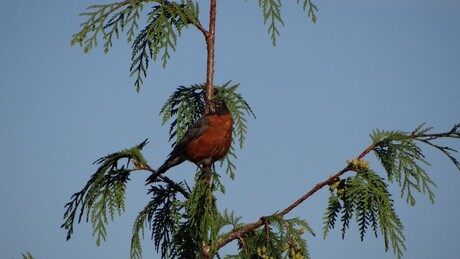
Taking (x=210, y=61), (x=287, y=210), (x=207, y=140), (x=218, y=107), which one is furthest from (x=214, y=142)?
(x=287, y=210)

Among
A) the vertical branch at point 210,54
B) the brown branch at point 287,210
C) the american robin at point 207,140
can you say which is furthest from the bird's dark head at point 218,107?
the brown branch at point 287,210

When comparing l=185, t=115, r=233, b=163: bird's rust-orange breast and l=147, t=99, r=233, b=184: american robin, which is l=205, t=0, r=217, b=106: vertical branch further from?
l=185, t=115, r=233, b=163: bird's rust-orange breast

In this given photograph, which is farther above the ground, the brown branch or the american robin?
the american robin

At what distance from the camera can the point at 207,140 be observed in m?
5.92

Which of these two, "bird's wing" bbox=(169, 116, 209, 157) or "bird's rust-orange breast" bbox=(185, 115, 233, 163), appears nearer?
"bird's wing" bbox=(169, 116, 209, 157)

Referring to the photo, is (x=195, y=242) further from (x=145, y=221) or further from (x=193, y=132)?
(x=193, y=132)

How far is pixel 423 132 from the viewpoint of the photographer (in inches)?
198

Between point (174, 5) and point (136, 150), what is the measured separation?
135cm

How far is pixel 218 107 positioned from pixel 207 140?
0.48m

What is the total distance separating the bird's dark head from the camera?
5.34 m

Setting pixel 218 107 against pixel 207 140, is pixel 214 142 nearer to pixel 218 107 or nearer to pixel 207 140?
pixel 207 140

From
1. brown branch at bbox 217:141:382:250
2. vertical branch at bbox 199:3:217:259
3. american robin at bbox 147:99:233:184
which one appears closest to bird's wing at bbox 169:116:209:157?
american robin at bbox 147:99:233:184

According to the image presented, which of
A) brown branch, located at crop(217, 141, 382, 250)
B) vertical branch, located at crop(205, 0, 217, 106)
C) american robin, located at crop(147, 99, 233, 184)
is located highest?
vertical branch, located at crop(205, 0, 217, 106)

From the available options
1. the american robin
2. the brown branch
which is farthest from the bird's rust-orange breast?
the brown branch
